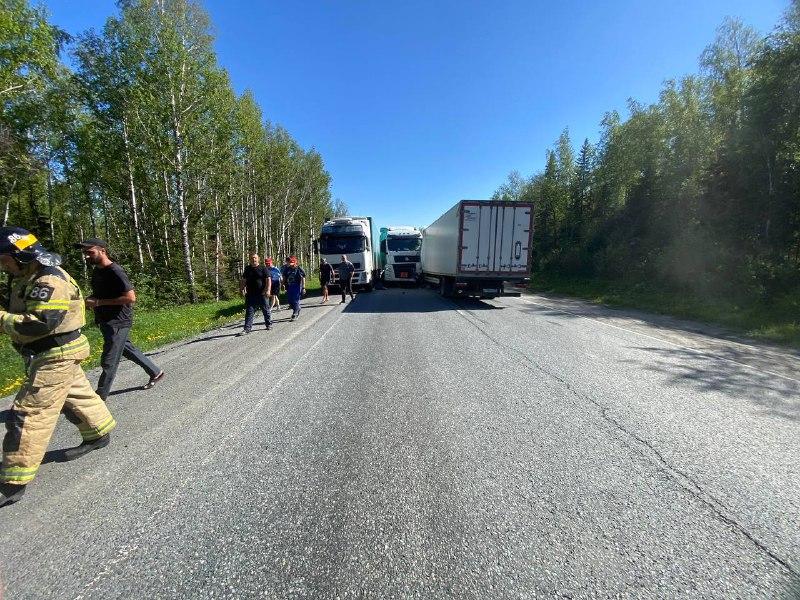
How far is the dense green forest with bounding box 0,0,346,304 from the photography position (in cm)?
1335

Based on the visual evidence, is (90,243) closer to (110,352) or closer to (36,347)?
(110,352)

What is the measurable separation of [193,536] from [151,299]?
665 inches

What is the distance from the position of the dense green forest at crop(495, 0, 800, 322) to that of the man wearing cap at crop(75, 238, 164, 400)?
1583 centimetres

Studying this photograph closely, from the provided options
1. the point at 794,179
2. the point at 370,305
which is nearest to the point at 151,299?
the point at 370,305

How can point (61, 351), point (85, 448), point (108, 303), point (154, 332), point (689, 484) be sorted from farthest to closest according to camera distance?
point (154, 332) < point (108, 303) < point (85, 448) < point (61, 351) < point (689, 484)

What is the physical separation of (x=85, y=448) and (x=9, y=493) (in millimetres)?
655

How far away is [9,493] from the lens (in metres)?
2.46

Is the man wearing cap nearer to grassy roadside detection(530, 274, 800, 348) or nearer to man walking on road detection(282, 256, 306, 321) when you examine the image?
man walking on road detection(282, 256, 306, 321)

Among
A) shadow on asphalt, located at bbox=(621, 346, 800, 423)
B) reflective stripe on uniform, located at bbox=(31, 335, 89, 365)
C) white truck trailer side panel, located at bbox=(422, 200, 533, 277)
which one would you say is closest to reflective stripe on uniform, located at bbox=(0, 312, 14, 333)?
reflective stripe on uniform, located at bbox=(31, 335, 89, 365)

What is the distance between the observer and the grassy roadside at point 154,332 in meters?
6.09

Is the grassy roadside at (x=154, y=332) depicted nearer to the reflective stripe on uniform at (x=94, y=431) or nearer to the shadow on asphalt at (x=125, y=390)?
the shadow on asphalt at (x=125, y=390)

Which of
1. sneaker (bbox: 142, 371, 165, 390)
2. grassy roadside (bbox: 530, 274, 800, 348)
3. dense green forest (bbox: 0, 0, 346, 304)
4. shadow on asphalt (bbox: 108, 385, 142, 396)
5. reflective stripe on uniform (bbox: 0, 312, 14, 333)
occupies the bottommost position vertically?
shadow on asphalt (bbox: 108, 385, 142, 396)

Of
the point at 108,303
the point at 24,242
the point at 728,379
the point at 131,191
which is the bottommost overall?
the point at 728,379

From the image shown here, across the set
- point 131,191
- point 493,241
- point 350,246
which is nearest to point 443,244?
point 493,241
